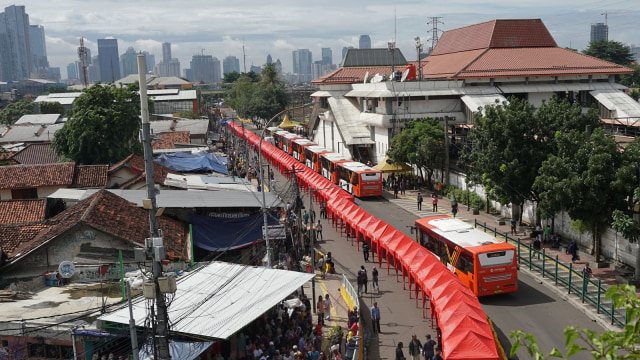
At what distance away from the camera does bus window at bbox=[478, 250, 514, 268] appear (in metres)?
20.2

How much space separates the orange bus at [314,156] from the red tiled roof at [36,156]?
21051 millimetres

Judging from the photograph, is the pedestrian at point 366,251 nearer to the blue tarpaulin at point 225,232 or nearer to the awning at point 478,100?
the blue tarpaulin at point 225,232

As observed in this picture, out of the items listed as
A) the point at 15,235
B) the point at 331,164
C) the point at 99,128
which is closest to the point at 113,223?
the point at 15,235

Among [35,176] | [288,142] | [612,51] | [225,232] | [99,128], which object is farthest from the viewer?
[612,51]

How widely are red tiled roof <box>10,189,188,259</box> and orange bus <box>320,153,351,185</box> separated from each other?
20.2 metres

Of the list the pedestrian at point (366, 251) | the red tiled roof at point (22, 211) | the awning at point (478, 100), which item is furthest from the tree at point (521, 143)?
the red tiled roof at point (22, 211)

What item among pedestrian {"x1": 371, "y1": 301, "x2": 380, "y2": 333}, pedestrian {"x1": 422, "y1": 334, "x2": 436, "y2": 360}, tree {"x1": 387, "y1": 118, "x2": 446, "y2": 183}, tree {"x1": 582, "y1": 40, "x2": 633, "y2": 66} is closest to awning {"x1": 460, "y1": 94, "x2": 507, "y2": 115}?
tree {"x1": 387, "y1": 118, "x2": 446, "y2": 183}

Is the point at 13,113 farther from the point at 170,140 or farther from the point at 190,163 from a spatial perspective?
the point at 190,163

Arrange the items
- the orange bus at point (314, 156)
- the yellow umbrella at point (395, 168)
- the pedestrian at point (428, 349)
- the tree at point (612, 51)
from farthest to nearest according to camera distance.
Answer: the tree at point (612, 51) → the orange bus at point (314, 156) → the yellow umbrella at point (395, 168) → the pedestrian at point (428, 349)

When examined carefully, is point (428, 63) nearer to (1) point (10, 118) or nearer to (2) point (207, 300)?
(2) point (207, 300)

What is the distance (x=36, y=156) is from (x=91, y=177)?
18.2 meters

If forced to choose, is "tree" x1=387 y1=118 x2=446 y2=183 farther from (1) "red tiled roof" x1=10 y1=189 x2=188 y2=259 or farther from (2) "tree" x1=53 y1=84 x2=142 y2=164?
(1) "red tiled roof" x1=10 y1=189 x2=188 y2=259

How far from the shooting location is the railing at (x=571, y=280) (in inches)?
761

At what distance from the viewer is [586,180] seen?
21953mm
